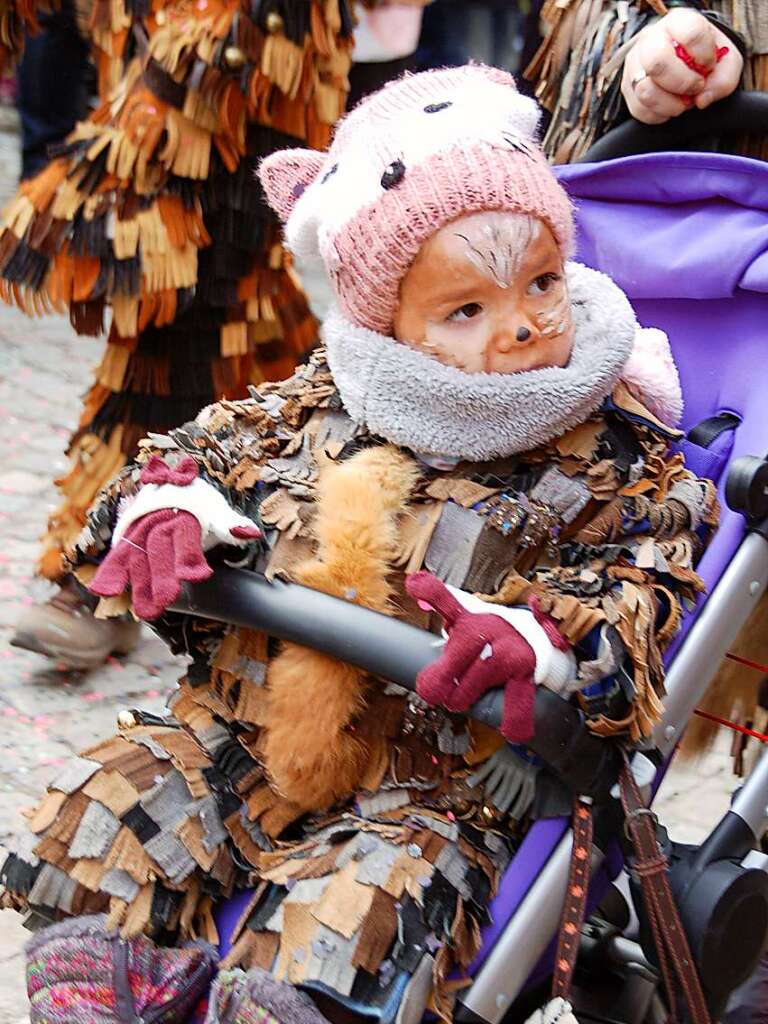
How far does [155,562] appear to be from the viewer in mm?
1685

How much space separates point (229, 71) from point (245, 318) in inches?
20.6

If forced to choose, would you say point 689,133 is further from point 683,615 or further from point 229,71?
point 229,71

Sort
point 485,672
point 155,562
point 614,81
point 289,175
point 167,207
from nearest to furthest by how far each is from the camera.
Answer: point 485,672, point 155,562, point 289,175, point 614,81, point 167,207

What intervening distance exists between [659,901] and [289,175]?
1000 mm

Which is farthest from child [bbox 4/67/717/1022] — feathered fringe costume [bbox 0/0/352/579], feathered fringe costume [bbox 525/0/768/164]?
feathered fringe costume [bbox 0/0/352/579]

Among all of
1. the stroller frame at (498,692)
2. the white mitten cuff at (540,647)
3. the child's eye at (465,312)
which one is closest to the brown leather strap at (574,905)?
the stroller frame at (498,692)

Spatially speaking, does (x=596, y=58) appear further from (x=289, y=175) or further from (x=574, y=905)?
(x=574, y=905)

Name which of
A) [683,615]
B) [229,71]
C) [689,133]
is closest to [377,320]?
[683,615]

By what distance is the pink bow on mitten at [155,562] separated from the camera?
1.66 m

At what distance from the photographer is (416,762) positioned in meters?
1.76

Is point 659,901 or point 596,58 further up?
point 596,58

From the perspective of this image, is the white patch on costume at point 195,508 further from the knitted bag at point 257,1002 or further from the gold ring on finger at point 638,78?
the gold ring on finger at point 638,78

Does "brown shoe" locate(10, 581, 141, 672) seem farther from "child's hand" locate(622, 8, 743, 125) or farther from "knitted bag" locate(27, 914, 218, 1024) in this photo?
"child's hand" locate(622, 8, 743, 125)

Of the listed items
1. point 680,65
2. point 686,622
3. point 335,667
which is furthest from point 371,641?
point 680,65
